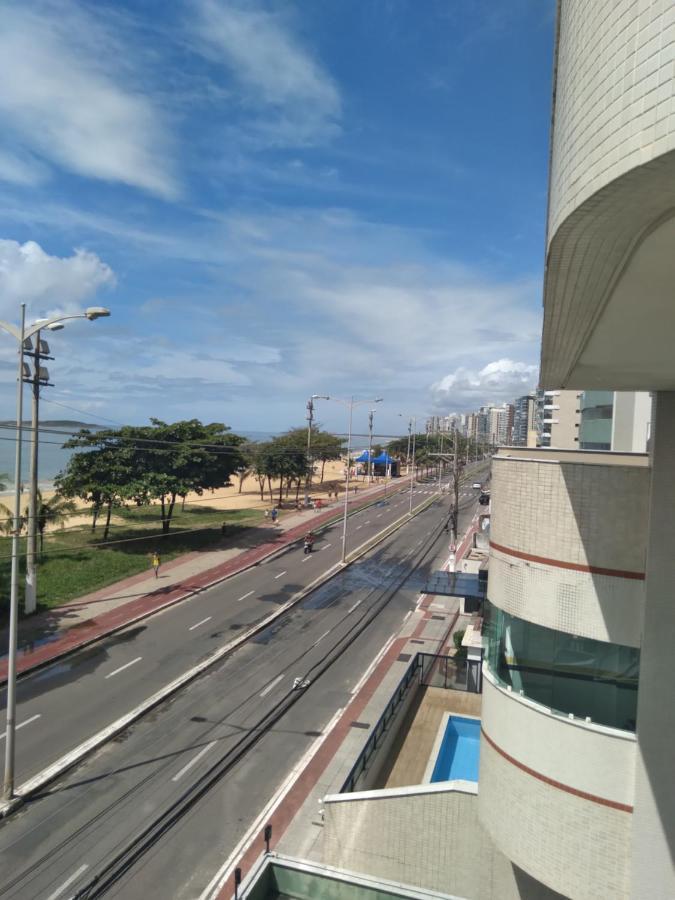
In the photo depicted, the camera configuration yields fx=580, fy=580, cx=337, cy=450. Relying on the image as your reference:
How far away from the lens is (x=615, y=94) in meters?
2.33

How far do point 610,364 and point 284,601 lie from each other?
74.6 ft

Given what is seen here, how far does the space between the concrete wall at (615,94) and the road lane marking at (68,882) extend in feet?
41.3

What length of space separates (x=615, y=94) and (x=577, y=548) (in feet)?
20.3

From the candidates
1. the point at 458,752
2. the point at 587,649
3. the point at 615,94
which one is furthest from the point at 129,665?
the point at 615,94

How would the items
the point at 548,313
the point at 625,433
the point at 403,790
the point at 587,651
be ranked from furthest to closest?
the point at 625,433 → the point at 403,790 → the point at 587,651 → the point at 548,313

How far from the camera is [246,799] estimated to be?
1253 centimetres

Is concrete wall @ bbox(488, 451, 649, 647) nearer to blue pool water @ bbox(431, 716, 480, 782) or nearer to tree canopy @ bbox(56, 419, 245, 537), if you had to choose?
blue pool water @ bbox(431, 716, 480, 782)

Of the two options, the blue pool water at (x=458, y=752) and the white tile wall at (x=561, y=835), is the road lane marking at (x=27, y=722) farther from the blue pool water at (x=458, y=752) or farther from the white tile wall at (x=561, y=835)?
the white tile wall at (x=561, y=835)

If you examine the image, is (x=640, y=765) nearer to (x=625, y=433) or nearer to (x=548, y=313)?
(x=548, y=313)

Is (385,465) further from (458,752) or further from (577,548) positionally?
(577,548)

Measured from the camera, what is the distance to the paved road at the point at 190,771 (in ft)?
34.5

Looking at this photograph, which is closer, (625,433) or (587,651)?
(587,651)

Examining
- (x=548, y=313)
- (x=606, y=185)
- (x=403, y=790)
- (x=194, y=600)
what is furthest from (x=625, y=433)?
(x=606, y=185)

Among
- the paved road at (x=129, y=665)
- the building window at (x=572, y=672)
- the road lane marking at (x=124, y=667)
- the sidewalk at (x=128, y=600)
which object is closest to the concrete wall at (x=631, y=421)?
the paved road at (x=129, y=665)
